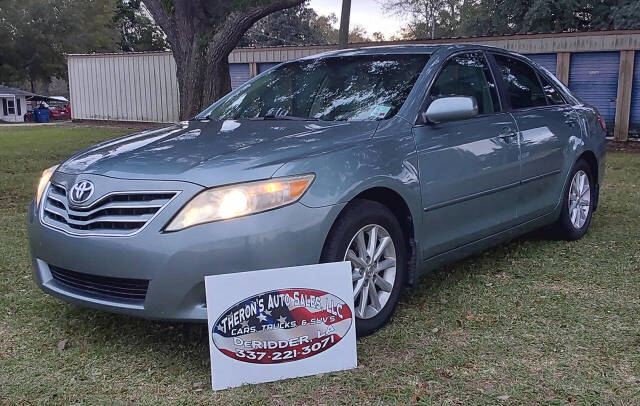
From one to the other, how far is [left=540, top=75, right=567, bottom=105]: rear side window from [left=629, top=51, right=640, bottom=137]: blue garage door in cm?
984

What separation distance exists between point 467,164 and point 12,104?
2036 inches

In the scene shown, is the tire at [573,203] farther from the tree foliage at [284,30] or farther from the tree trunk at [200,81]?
the tree foliage at [284,30]

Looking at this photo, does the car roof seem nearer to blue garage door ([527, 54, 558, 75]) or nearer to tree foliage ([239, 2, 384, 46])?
blue garage door ([527, 54, 558, 75])

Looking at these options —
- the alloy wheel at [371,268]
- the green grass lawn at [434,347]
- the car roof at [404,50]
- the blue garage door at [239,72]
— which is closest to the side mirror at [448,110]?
the car roof at [404,50]

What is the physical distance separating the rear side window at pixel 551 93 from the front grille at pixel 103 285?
12.1 ft

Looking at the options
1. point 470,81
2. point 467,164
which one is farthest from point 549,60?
point 467,164

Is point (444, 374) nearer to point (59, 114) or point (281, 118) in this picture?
point (281, 118)

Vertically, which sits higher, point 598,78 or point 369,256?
point 598,78

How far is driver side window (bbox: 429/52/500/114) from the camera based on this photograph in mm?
4293

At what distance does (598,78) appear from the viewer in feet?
47.4

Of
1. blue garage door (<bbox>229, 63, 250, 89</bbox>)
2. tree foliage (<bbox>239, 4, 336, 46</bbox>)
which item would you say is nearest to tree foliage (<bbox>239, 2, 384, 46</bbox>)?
tree foliage (<bbox>239, 4, 336, 46</bbox>)

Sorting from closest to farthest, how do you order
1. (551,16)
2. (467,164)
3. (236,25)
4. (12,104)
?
(467,164)
(236,25)
(551,16)
(12,104)

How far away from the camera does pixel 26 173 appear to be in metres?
10.6

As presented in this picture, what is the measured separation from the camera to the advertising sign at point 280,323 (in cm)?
298
